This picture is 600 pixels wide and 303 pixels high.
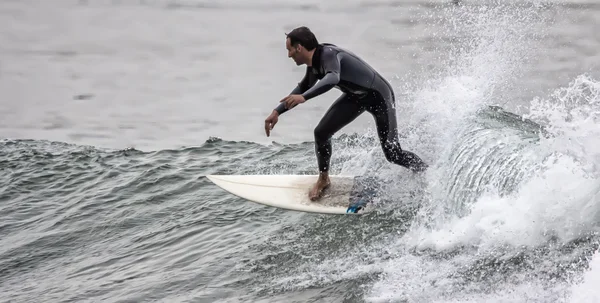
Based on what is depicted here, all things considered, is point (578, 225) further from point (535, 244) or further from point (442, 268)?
point (442, 268)

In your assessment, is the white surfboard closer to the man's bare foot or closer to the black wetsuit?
the man's bare foot

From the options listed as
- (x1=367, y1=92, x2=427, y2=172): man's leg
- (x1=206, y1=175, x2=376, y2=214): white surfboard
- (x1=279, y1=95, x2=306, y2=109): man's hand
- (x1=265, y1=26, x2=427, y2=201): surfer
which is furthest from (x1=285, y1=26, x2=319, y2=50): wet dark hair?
(x1=206, y1=175, x2=376, y2=214): white surfboard

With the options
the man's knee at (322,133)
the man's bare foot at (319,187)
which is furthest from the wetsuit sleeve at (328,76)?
the man's bare foot at (319,187)

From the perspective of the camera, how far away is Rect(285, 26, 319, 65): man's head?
7.08 m

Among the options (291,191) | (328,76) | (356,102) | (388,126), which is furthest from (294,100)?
(291,191)

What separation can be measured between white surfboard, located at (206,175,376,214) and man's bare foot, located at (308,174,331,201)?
1.7 inches

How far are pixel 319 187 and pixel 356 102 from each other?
106 centimetres

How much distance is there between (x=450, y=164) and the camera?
7.29 metres

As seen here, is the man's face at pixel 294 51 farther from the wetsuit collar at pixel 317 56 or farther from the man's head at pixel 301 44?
the wetsuit collar at pixel 317 56

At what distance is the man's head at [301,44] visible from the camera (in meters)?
7.08

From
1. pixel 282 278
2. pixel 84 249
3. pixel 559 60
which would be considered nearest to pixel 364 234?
pixel 282 278

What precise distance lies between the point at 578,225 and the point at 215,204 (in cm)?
492

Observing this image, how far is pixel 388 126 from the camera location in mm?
7516

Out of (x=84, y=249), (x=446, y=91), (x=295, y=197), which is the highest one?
(x=446, y=91)
